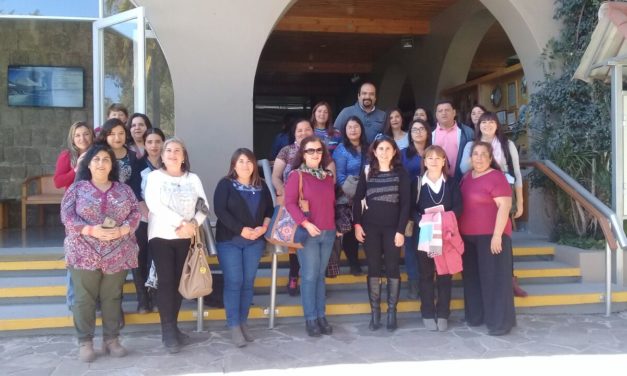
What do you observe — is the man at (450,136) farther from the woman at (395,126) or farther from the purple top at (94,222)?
the purple top at (94,222)

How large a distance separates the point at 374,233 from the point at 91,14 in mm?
4247

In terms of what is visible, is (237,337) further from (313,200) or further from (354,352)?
(313,200)

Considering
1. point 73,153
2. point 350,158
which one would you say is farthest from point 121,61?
point 350,158

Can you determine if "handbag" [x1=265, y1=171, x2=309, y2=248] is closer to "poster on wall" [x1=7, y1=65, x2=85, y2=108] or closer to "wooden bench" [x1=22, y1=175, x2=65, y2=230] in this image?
"wooden bench" [x1=22, y1=175, x2=65, y2=230]

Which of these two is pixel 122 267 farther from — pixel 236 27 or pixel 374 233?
pixel 236 27

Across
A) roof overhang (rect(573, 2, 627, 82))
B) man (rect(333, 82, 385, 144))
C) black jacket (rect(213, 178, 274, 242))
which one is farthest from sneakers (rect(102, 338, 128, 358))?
roof overhang (rect(573, 2, 627, 82))

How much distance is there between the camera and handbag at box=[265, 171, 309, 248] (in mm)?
4148

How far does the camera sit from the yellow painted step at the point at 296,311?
4.38m

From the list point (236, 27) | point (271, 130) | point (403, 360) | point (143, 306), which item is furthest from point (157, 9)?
point (271, 130)

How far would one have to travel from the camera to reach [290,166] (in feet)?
15.1

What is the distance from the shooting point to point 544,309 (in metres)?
5.02

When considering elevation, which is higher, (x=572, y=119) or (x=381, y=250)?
(x=572, y=119)

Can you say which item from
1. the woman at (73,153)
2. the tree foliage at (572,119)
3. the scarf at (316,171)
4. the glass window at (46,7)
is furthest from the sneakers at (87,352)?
the tree foliage at (572,119)

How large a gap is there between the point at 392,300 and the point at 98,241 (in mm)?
2265
